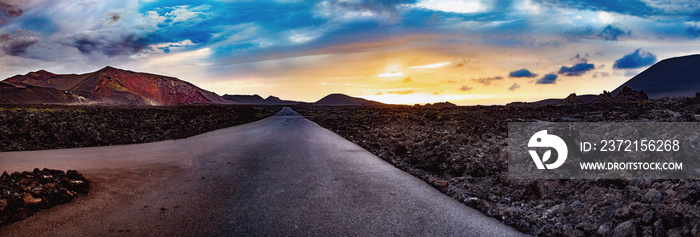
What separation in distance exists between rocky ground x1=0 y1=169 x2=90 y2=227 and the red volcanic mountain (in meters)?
117

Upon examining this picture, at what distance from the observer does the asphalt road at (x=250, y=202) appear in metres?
4.60

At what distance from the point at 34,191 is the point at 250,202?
3292 millimetres

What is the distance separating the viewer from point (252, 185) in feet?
21.5

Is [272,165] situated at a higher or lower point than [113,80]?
lower

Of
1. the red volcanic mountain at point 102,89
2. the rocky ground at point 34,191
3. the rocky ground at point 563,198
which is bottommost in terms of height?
the rocky ground at point 563,198

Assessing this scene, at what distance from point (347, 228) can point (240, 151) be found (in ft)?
21.7

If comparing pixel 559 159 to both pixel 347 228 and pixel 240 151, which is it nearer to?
pixel 347 228

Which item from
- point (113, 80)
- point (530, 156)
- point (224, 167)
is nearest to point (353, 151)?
point (224, 167)

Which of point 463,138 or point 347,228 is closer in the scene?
point 347,228

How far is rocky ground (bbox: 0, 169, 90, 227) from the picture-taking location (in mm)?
4730

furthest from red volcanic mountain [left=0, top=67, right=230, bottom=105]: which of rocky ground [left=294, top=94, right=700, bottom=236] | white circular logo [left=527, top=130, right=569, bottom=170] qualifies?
white circular logo [left=527, top=130, right=569, bottom=170]

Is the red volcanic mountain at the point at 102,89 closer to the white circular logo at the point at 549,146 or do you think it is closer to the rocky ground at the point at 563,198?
the rocky ground at the point at 563,198

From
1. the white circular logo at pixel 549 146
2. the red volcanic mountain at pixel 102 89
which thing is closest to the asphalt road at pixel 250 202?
the white circular logo at pixel 549 146

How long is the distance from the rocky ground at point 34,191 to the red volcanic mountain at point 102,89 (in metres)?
117
